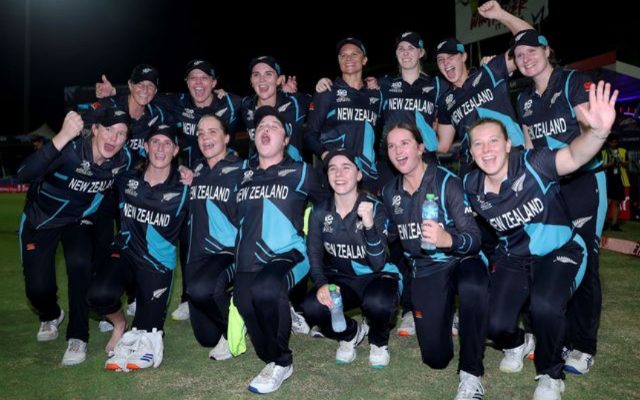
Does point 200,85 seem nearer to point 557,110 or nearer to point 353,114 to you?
point 353,114

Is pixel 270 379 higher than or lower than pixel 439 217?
lower

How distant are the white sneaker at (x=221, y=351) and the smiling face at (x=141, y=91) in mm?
2981

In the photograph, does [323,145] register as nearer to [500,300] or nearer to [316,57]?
[500,300]

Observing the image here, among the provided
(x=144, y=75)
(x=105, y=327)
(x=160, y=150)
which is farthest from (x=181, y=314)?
(x=144, y=75)

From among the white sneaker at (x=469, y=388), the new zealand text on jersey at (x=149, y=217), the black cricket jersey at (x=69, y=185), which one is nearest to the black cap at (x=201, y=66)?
the black cricket jersey at (x=69, y=185)

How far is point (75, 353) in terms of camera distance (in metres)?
4.83

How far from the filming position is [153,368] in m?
4.69

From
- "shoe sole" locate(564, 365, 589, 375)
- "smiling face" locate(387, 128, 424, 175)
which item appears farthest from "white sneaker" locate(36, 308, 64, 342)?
"shoe sole" locate(564, 365, 589, 375)

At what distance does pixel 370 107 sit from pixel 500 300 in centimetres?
269

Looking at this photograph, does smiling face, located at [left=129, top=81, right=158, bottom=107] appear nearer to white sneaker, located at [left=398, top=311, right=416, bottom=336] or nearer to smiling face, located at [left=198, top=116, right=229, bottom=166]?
smiling face, located at [left=198, top=116, right=229, bottom=166]

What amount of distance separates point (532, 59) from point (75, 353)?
477 cm

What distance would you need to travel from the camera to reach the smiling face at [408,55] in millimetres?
5811

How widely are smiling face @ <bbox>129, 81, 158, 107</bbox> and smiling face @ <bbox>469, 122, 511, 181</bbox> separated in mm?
3898

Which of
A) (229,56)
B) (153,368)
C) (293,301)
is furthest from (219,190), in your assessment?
(229,56)
